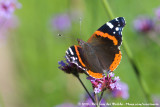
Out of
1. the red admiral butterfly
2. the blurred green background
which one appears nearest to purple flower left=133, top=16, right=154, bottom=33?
the blurred green background

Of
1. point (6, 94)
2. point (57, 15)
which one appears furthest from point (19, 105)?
point (57, 15)

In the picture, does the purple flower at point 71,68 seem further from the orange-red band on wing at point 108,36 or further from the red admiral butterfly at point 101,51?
the orange-red band on wing at point 108,36

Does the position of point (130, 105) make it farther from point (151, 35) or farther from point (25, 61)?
point (25, 61)

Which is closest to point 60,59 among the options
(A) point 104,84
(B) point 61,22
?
(B) point 61,22

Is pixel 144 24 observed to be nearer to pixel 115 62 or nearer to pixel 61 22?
pixel 115 62

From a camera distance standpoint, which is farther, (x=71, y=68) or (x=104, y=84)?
(x=71, y=68)

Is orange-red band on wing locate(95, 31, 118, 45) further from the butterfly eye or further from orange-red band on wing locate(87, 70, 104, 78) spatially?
orange-red band on wing locate(87, 70, 104, 78)
